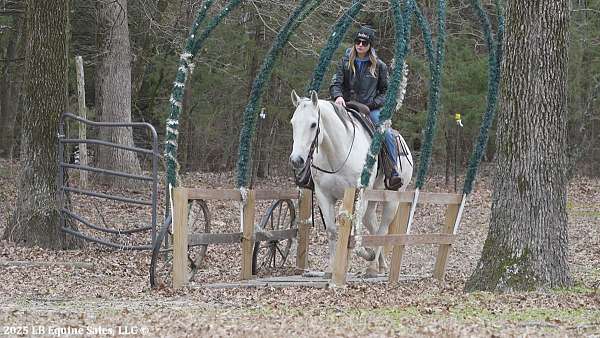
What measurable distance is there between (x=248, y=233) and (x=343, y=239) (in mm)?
1402

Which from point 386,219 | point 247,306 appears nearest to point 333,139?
point 386,219

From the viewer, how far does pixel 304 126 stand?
941cm

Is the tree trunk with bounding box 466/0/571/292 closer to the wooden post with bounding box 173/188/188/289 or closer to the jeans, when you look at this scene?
the jeans

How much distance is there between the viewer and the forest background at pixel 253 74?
69.2 feet

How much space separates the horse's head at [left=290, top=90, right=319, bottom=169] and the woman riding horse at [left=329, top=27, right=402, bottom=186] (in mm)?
1243

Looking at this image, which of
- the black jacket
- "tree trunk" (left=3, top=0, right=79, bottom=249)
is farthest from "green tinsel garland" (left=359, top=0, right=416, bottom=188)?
"tree trunk" (left=3, top=0, right=79, bottom=249)

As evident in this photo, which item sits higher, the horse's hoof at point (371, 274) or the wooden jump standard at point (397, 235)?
the wooden jump standard at point (397, 235)

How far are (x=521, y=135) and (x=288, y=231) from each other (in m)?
3.34

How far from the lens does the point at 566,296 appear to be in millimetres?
8469

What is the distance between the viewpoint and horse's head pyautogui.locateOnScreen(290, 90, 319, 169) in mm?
9164


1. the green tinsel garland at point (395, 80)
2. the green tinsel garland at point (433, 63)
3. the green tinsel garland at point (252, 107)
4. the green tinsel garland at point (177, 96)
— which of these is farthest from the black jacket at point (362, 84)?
the green tinsel garland at point (177, 96)

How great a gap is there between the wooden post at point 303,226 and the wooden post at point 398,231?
0.99m

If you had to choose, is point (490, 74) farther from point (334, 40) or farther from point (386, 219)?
point (386, 219)

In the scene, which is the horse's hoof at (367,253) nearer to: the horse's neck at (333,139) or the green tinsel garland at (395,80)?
the horse's neck at (333,139)
